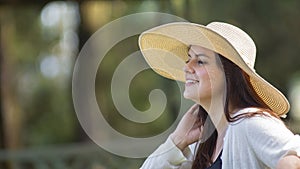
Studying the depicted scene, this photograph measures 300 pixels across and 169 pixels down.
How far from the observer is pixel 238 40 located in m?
1.87

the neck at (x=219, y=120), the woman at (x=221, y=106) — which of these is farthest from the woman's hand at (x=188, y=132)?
the neck at (x=219, y=120)

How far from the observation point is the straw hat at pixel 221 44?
1819mm

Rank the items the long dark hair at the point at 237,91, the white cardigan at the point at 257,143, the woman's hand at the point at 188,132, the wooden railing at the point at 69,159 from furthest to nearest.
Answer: the wooden railing at the point at 69,159 → the woman's hand at the point at 188,132 → the long dark hair at the point at 237,91 → the white cardigan at the point at 257,143

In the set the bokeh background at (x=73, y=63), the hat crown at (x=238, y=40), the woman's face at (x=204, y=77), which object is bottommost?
the bokeh background at (x=73, y=63)

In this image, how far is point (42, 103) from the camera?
43.0ft

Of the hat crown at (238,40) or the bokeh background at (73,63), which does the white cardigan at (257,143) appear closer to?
the hat crown at (238,40)

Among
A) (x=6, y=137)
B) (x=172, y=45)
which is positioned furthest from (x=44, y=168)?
(x=172, y=45)

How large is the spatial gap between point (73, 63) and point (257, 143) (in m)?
8.28

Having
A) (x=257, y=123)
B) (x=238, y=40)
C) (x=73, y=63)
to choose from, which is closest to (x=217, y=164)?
(x=257, y=123)

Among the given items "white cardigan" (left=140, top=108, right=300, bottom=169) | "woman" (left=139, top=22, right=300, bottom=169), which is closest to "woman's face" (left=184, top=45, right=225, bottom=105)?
"woman" (left=139, top=22, right=300, bottom=169)

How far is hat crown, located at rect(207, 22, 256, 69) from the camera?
1.84 meters

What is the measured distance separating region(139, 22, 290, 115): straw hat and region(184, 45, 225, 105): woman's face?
0.10ft

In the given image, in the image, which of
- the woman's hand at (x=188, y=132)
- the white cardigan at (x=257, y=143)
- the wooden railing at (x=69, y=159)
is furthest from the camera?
the wooden railing at (x=69, y=159)

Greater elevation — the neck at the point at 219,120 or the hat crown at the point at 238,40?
the hat crown at the point at 238,40
